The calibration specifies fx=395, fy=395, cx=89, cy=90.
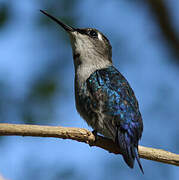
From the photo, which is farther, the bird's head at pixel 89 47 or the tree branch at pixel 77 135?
the bird's head at pixel 89 47

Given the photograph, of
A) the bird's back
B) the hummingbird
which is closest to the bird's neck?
the hummingbird

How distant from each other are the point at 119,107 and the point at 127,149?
69cm

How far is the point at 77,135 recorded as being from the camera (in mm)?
4648

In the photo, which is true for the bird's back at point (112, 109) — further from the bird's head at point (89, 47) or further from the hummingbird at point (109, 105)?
the bird's head at point (89, 47)

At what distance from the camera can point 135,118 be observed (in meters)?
5.46

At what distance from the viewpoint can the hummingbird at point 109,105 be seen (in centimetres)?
520

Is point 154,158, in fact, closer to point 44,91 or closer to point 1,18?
point 44,91

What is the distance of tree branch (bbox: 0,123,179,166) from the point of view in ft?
14.5

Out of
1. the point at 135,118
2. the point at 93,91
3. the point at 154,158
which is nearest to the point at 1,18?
the point at 93,91

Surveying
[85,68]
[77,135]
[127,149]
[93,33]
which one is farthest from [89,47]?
[77,135]

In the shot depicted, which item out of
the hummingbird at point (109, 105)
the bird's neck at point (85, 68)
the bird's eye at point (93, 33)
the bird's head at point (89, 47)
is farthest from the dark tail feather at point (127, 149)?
the bird's eye at point (93, 33)

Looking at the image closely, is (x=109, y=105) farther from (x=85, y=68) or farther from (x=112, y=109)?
(x=85, y=68)

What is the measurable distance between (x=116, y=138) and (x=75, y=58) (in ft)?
6.50

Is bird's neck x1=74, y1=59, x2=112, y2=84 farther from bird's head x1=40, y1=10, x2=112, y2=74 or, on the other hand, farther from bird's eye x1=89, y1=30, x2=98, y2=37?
bird's eye x1=89, y1=30, x2=98, y2=37
